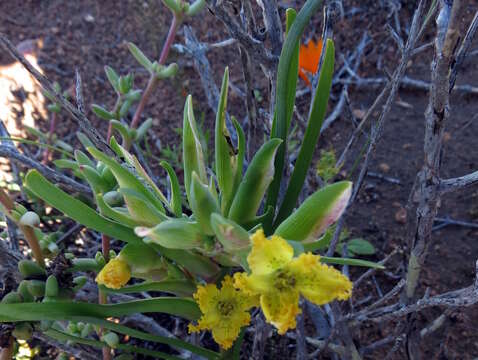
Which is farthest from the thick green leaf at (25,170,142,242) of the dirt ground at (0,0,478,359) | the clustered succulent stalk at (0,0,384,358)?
the dirt ground at (0,0,478,359)

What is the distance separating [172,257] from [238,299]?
14cm

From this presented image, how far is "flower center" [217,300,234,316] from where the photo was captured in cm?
82

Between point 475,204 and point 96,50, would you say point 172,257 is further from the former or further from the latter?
point 96,50

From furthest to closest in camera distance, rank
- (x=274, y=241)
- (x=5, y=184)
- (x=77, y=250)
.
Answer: (x=5, y=184), (x=77, y=250), (x=274, y=241)

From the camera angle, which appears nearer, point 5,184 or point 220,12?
point 220,12

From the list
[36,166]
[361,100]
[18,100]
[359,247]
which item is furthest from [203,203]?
[18,100]

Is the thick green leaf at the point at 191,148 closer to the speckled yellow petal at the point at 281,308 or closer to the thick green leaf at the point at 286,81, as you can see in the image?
the thick green leaf at the point at 286,81

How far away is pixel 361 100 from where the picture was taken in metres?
2.39

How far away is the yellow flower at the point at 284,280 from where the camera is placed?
2.06 feet

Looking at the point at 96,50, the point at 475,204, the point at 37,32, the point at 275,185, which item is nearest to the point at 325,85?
the point at 275,185

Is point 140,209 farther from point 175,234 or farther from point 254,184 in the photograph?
point 254,184

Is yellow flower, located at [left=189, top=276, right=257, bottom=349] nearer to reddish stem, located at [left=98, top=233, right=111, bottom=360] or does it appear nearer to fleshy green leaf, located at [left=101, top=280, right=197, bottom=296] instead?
fleshy green leaf, located at [left=101, top=280, right=197, bottom=296]

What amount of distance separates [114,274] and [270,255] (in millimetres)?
265

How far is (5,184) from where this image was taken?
71.7 inches
